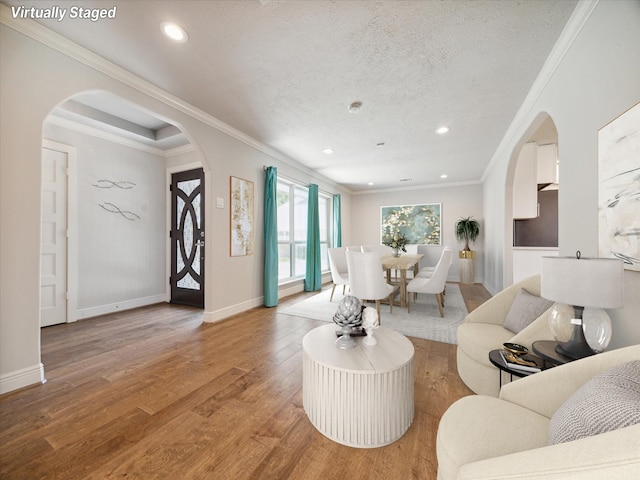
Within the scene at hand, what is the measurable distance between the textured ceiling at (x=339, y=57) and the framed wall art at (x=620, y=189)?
972mm

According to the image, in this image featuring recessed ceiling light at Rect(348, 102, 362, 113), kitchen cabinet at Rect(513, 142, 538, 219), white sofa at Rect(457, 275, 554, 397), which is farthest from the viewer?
kitchen cabinet at Rect(513, 142, 538, 219)

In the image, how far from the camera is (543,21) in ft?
5.65

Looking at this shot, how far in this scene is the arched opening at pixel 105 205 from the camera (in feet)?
10.4

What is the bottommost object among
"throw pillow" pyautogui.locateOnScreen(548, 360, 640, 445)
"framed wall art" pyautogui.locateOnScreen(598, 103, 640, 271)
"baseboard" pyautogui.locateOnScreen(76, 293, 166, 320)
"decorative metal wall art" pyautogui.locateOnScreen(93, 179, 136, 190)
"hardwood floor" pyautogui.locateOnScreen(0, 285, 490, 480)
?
"hardwood floor" pyautogui.locateOnScreen(0, 285, 490, 480)

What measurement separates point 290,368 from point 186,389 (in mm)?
A: 791

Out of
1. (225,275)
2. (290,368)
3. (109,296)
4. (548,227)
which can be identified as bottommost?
(290,368)

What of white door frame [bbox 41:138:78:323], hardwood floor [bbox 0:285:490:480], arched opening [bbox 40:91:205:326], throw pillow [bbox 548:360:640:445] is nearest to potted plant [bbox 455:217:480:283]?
hardwood floor [bbox 0:285:490:480]

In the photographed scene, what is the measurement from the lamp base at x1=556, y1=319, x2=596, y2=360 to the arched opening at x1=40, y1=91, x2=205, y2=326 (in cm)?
373

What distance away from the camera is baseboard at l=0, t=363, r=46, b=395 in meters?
1.73

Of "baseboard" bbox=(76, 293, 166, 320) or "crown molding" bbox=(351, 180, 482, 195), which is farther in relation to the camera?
"crown molding" bbox=(351, 180, 482, 195)

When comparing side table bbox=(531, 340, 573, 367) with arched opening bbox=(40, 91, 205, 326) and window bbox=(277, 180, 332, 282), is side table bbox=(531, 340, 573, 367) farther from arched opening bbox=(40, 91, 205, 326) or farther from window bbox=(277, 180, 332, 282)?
window bbox=(277, 180, 332, 282)

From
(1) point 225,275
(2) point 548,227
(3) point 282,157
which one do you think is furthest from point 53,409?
(2) point 548,227

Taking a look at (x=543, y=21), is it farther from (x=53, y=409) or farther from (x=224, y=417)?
(x=53, y=409)

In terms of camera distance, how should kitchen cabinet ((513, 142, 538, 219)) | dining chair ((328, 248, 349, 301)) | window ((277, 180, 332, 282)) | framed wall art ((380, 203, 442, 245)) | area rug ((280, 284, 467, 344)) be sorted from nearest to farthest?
area rug ((280, 284, 467, 344))
kitchen cabinet ((513, 142, 538, 219))
dining chair ((328, 248, 349, 301))
window ((277, 180, 332, 282))
framed wall art ((380, 203, 442, 245))
